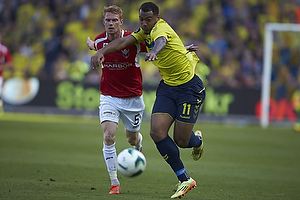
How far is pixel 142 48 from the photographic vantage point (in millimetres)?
7852

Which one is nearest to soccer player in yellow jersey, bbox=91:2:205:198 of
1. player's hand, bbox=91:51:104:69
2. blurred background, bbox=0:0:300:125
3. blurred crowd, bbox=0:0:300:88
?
player's hand, bbox=91:51:104:69

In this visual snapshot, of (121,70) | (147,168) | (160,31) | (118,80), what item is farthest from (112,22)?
(147,168)

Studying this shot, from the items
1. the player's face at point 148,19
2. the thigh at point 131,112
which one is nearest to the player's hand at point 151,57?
the player's face at point 148,19

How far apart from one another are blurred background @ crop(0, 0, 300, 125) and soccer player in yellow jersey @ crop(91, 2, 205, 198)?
44.5 feet

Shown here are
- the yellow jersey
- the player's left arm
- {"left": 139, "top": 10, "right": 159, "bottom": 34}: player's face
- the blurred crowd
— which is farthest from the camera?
the blurred crowd

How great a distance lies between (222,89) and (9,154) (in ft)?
38.7

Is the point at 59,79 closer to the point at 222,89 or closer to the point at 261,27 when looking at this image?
the point at 222,89

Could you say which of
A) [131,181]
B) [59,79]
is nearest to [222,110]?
[59,79]

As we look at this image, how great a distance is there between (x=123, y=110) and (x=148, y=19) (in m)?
1.64

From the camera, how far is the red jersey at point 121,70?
780 cm

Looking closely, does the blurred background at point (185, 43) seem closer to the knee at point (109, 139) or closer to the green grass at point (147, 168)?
the green grass at point (147, 168)

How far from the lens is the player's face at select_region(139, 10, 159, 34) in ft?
22.5

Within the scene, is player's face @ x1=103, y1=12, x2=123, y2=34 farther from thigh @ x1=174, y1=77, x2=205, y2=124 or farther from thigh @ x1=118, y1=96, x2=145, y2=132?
thigh @ x1=174, y1=77, x2=205, y2=124

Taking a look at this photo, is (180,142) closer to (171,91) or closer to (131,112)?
(171,91)
